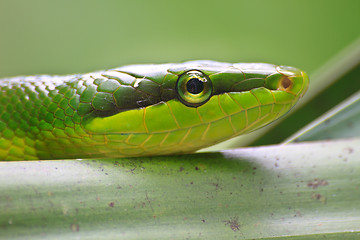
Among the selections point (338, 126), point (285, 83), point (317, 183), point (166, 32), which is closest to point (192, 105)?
point (285, 83)

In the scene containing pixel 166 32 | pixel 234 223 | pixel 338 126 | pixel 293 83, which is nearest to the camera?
pixel 234 223

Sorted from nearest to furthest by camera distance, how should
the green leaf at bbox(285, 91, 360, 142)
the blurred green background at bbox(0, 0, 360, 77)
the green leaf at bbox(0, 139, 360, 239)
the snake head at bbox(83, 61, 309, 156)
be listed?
the green leaf at bbox(0, 139, 360, 239)
the snake head at bbox(83, 61, 309, 156)
the green leaf at bbox(285, 91, 360, 142)
the blurred green background at bbox(0, 0, 360, 77)

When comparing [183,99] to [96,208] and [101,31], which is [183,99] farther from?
[101,31]

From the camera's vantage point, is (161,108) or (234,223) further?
(161,108)

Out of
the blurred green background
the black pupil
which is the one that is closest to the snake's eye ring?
the black pupil

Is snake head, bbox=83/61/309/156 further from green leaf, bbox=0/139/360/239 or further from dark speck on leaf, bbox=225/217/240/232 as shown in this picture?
dark speck on leaf, bbox=225/217/240/232

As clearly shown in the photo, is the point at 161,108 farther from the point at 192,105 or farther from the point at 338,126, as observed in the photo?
the point at 338,126

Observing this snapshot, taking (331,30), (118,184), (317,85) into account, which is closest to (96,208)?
(118,184)

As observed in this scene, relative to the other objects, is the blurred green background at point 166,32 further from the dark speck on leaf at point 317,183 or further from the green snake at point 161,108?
the dark speck on leaf at point 317,183
